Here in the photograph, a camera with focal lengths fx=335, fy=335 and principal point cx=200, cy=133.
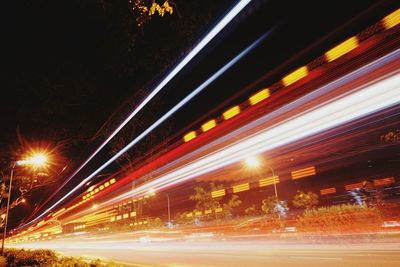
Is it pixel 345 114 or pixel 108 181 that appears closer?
pixel 345 114

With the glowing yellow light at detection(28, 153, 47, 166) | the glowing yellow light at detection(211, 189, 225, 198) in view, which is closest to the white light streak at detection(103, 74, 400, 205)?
the glowing yellow light at detection(28, 153, 47, 166)

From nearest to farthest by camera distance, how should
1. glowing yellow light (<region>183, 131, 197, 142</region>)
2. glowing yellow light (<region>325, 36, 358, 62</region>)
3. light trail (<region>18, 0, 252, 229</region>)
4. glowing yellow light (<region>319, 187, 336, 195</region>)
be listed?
light trail (<region>18, 0, 252, 229</region>), glowing yellow light (<region>325, 36, 358, 62</region>), glowing yellow light (<region>183, 131, 197, 142</region>), glowing yellow light (<region>319, 187, 336, 195</region>)

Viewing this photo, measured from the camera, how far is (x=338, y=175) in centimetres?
5488

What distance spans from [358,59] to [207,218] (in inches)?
1982

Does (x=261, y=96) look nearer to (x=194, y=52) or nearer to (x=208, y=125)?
(x=208, y=125)

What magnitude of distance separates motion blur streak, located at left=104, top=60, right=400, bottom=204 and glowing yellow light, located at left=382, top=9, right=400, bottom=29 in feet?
5.54

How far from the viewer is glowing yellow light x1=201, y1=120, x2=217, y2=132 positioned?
66.6 ft

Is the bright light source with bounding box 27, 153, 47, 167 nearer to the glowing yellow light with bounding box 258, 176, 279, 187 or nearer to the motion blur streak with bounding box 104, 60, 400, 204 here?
the motion blur streak with bounding box 104, 60, 400, 204

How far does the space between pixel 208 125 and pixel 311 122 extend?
28.2ft

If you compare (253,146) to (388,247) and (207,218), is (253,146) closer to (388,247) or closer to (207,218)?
(388,247)

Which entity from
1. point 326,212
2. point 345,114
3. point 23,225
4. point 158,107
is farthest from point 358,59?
point 23,225

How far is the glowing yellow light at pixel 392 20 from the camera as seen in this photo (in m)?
10.3

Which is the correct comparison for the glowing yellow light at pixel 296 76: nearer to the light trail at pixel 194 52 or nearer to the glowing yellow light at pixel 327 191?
the light trail at pixel 194 52

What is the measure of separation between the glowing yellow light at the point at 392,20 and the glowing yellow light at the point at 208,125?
1109cm
